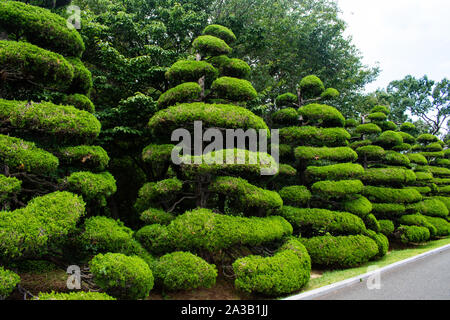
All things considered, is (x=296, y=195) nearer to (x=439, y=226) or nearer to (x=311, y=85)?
(x=311, y=85)

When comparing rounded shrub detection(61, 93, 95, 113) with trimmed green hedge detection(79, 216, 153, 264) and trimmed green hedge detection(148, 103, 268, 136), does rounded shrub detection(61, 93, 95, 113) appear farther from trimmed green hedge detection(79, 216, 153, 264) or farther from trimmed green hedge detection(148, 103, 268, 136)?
trimmed green hedge detection(79, 216, 153, 264)

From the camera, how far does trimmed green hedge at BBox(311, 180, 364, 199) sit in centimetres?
795

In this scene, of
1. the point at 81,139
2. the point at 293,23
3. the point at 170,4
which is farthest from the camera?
the point at 293,23

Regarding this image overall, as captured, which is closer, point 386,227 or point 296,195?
point 296,195

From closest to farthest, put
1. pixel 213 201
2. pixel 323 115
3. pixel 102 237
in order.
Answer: pixel 102 237 < pixel 213 201 < pixel 323 115

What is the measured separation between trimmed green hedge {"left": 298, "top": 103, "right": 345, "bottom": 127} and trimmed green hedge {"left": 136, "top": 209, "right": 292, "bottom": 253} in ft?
15.5

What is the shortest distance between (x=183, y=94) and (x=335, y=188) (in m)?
5.23

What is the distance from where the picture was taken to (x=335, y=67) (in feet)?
44.4

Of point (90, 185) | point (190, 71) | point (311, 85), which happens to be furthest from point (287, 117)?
point (90, 185)

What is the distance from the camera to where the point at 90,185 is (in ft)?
15.4

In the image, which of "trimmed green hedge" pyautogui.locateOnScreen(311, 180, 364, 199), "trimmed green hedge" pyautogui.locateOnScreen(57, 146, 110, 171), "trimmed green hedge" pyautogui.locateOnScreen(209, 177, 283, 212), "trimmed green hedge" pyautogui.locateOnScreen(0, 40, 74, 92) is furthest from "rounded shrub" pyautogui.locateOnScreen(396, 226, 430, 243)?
"trimmed green hedge" pyautogui.locateOnScreen(0, 40, 74, 92)

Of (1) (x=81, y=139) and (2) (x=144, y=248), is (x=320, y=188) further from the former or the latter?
(1) (x=81, y=139)
